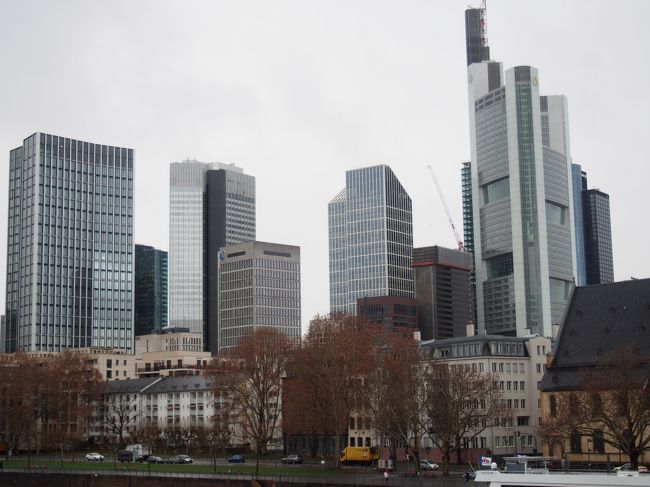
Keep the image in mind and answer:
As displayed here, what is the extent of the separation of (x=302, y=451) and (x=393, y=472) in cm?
5621

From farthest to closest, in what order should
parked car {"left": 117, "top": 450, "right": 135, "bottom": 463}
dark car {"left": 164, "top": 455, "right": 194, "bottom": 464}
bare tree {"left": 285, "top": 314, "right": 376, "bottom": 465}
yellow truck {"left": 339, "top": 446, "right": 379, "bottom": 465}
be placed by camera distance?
parked car {"left": 117, "top": 450, "right": 135, "bottom": 463} < dark car {"left": 164, "top": 455, "right": 194, "bottom": 464} < yellow truck {"left": 339, "top": 446, "right": 379, "bottom": 465} < bare tree {"left": 285, "top": 314, "right": 376, "bottom": 465}

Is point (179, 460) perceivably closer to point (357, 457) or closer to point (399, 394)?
point (357, 457)

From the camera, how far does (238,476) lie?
106 m

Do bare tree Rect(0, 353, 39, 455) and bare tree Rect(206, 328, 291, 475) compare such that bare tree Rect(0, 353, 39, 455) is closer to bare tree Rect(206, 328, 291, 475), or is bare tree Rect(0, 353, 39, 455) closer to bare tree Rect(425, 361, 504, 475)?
bare tree Rect(206, 328, 291, 475)

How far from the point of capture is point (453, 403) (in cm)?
11050

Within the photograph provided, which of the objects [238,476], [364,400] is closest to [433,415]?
[364,400]

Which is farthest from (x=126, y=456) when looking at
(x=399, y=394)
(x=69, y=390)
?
(x=399, y=394)

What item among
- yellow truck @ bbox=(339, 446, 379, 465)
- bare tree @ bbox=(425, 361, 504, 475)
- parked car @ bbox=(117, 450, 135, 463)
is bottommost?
parked car @ bbox=(117, 450, 135, 463)

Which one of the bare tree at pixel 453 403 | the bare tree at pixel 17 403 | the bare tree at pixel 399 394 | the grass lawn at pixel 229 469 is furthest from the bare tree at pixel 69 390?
the bare tree at pixel 453 403

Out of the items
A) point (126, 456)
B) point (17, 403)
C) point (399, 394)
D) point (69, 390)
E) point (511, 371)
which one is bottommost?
point (126, 456)

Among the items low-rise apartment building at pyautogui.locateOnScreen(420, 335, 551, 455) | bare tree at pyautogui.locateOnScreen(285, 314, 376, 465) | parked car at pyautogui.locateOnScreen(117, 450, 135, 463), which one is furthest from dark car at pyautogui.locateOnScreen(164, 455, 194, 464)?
low-rise apartment building at pyautogui.locateOnScreen(420, 335, 551, 455)

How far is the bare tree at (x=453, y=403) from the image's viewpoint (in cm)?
11044

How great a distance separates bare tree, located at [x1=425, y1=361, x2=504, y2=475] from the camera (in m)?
110

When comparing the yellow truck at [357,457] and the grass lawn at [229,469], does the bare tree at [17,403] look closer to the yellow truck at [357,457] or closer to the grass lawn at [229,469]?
the grass lawn at [229,469]
